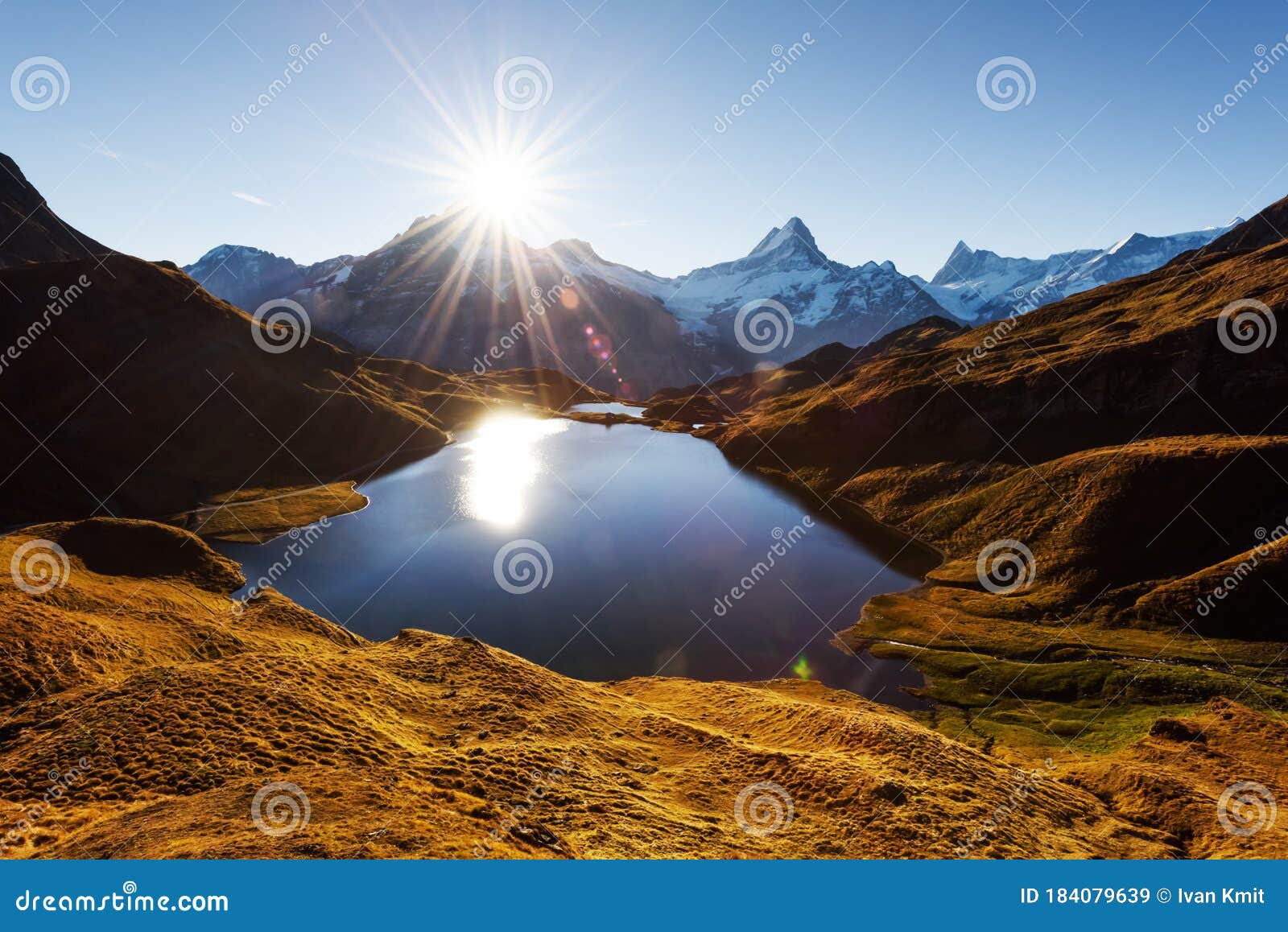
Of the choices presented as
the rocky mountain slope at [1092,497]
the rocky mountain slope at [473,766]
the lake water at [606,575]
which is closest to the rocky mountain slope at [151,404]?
the lake water at [606,575]

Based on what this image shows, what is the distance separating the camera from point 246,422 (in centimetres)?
13100

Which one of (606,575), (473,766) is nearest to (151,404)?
(606,575)

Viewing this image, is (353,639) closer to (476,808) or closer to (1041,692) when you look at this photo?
(476,808)

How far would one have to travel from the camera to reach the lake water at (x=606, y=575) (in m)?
57.0

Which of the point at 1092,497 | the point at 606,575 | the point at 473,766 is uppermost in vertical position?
the point at 1092,497

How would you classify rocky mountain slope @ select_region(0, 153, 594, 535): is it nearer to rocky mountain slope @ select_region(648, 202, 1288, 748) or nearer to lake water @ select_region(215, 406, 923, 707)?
lake water @ select_region(215, 406, 923, 707)

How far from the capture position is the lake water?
5703 cm

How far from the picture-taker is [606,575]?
247 ft

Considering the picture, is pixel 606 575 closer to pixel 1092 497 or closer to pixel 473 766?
pixel 473 766

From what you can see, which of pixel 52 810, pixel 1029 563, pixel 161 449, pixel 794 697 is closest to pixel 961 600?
pixel 1029 563

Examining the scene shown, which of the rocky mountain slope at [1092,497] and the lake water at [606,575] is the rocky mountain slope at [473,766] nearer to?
the rocky mountain slope at [1092,497]

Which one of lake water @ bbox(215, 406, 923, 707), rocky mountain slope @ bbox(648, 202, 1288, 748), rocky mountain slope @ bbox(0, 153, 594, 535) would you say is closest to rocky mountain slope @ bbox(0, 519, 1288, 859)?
rocky mountain slope @ bbox(648, 202, 1288, 748)

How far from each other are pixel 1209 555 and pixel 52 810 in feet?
322

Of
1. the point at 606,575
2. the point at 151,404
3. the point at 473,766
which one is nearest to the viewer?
the point at 473,766
